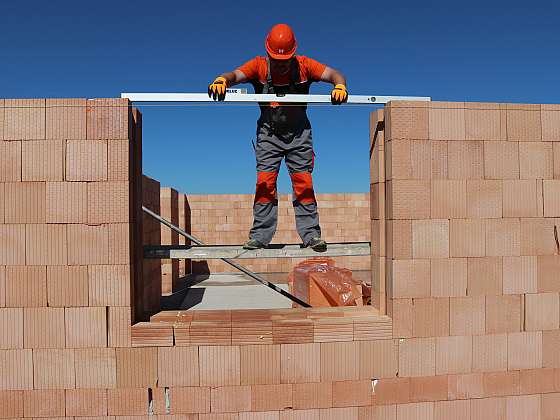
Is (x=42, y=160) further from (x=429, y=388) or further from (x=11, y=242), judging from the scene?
(x=429, y=388)

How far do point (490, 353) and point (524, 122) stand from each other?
5.91 feet

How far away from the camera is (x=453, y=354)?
9.37ft

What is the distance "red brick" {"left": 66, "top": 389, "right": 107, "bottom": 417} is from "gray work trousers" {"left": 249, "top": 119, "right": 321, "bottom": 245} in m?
1.69

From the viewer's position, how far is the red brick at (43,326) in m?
2.67

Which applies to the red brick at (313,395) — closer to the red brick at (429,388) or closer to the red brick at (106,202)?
the red brick at (429,388)

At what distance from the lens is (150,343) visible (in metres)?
2.71

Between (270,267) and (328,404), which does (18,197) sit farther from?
(270,267)

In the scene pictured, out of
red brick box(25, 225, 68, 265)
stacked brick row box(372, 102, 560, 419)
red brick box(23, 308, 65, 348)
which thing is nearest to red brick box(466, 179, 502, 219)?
stacked brick row box(372, 102, 560, 419)

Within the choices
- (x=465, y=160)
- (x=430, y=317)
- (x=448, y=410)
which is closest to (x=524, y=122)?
(x=465, y=160)

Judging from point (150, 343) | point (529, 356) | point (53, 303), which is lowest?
point (529, 356)

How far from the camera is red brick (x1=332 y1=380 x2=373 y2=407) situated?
2.81 metres

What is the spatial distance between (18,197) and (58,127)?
570 mm

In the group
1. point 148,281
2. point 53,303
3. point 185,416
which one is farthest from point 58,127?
point 185,416

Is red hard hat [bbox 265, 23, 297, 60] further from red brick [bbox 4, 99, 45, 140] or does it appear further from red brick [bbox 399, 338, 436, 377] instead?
red brick [bbox 399, 338, 436, 377]
